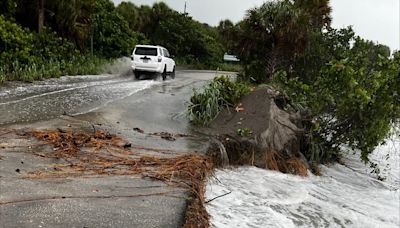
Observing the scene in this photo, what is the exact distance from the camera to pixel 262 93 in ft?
36.0

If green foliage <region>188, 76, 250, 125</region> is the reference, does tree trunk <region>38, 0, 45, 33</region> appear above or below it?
above

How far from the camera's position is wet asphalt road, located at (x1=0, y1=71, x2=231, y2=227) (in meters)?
4.20

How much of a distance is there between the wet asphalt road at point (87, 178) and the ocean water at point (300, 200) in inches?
33.5

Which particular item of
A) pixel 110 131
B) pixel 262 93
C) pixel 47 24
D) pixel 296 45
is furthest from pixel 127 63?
pixel 110 131

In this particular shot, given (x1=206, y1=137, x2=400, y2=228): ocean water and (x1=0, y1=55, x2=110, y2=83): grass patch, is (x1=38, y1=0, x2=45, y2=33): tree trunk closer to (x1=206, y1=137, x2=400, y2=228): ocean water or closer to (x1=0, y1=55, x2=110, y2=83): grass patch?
(x1=0, y1=55, x2=110, y2=83): grass patch

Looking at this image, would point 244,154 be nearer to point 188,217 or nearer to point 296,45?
point 188,217

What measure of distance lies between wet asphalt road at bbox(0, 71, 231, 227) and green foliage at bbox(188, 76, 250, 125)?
376 millimetres

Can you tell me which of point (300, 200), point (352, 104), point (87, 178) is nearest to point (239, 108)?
point (352, 104)

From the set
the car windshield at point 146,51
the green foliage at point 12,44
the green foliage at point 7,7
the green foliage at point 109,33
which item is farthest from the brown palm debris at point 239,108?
the green foliage at point 109,33

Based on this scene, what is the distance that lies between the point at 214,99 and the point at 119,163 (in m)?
4.90

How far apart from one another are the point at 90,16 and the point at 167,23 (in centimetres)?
1372

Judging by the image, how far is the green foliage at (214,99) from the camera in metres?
10.4

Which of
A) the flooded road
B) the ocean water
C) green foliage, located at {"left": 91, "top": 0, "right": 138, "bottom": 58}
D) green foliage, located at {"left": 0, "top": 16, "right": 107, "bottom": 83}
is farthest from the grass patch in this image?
the ocean water

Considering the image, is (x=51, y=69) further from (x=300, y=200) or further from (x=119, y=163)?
(x=300, y=200)
